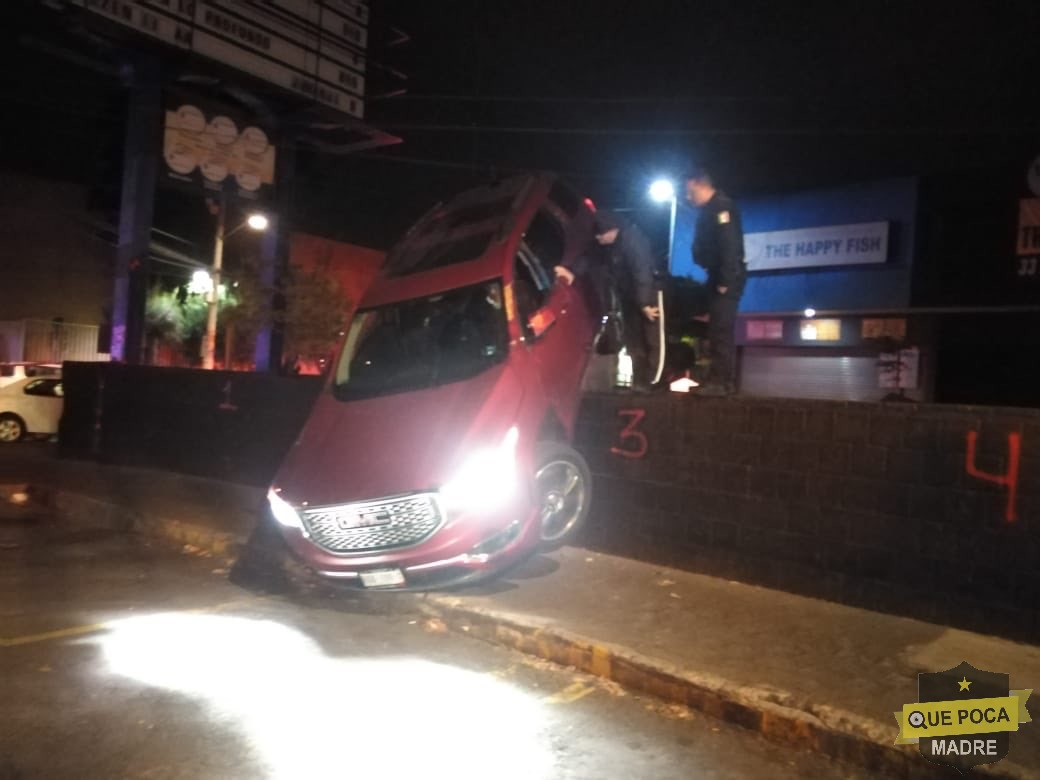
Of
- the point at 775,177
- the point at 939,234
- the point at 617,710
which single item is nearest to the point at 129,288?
the point at 775,177

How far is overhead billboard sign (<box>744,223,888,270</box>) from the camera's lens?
1681cm

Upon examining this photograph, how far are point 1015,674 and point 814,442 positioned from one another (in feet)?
7.14

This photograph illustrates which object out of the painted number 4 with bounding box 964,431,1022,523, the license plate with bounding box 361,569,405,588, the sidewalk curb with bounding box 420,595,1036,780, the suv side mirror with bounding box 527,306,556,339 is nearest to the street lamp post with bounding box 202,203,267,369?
the suv side mirror with bounding box 527,306,556,339

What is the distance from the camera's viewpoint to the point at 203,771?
4.15 metres

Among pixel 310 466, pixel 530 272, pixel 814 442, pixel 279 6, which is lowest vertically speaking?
pixel 310 466

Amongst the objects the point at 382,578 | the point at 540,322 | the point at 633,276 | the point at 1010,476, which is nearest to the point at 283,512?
the point at 382,578

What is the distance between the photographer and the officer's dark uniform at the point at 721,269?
27.1ft

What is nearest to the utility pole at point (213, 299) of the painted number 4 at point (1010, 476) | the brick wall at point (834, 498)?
the brick wall at point (834, 498)

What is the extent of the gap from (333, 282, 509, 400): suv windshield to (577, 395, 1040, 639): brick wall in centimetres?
170

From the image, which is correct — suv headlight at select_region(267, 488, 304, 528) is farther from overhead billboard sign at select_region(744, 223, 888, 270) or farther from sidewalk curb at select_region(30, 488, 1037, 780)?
overhead billboard sign at select_region(744, 223, 888, 270)

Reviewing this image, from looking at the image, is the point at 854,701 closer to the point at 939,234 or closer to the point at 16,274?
the point at 939,234

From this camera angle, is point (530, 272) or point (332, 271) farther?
point (332, 271)

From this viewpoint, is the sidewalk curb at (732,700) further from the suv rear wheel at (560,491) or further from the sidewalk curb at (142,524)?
the sidewalk curb at (142,524)

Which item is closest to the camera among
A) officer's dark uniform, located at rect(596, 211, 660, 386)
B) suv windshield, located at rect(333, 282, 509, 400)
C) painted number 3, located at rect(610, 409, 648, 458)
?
suv windshield, located at rect(333, 282, 509, 400)
